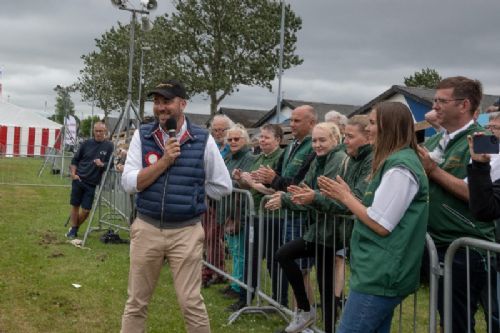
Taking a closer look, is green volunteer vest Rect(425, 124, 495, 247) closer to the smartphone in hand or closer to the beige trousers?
the smartphone in hand

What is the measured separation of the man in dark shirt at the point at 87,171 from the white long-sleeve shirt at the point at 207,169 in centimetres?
647

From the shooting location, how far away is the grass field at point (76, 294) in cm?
578

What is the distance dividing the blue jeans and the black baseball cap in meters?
1.92

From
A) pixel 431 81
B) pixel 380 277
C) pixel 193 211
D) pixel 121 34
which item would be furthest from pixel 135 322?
pixel 431 81

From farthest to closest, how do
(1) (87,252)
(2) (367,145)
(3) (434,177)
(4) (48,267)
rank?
(1) (87,252) → (4) (48,267) → (2) (367,145) → (3) (434,177)

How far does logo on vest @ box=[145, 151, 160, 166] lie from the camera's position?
4.26 m

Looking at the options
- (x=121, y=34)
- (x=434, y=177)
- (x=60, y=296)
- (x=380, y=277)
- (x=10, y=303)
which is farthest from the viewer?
(x=121, y=34)

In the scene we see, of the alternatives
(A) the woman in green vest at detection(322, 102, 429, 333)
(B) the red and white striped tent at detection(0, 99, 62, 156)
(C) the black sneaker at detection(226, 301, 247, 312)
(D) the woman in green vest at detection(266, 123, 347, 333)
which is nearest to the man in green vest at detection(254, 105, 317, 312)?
(D) the woman in green vest at detection(266, 123, 347, 333)

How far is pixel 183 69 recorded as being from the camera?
36906 mm

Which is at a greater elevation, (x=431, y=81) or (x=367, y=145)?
(x=431, y=81)

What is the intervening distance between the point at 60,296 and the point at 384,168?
4.73 metres

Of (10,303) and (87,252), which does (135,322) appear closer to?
Result: (10,303)

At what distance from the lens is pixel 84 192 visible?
423 inches

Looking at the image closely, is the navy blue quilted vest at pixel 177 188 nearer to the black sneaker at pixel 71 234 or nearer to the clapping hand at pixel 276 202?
the clapping hand at pixel 276 202
